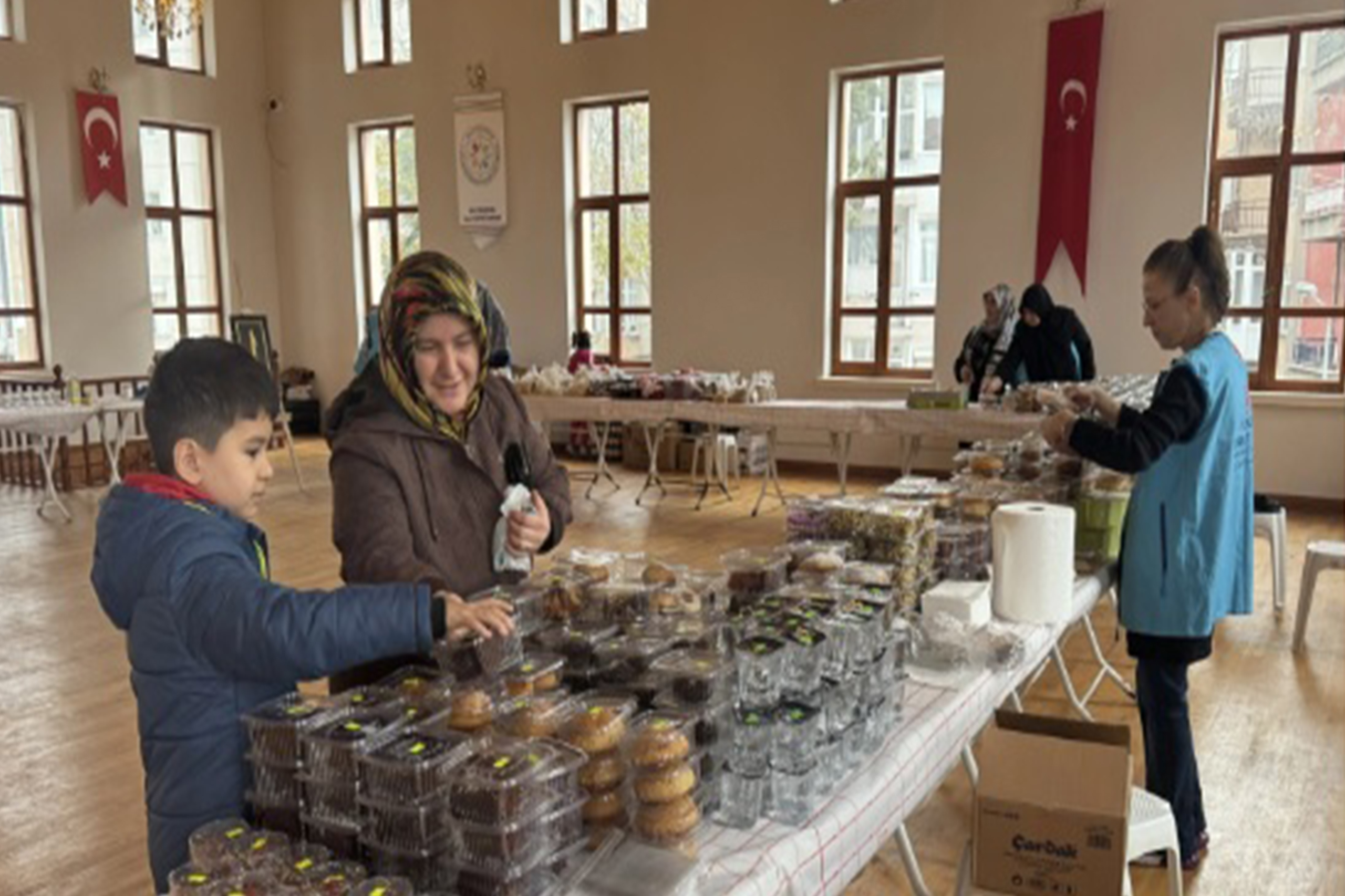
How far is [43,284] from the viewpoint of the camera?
10305 millimetres

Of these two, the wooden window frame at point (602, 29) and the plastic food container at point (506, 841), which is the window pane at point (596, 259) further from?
the plastic food container at point (506, 841)

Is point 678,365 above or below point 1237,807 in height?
above

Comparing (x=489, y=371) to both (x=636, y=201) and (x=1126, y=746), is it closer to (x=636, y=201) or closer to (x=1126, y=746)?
(x=1126, y=746)

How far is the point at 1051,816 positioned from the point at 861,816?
0.39 m

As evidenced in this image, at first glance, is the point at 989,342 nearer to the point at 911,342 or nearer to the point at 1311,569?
the point at 911,342

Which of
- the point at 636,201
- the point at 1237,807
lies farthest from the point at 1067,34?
the point at 1237,807

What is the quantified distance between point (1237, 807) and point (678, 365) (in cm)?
729

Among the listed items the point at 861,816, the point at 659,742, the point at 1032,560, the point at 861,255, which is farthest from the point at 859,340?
the point at 659,742

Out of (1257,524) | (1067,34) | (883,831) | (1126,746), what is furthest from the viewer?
(1067,34)

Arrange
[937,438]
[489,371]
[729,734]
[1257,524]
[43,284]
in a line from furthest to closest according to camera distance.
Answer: [43,284]
[937,438]
[1257,524]
[489,371]
[729,734]

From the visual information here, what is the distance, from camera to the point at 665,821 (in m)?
1.20

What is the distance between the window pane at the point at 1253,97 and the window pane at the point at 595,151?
547 centimetres

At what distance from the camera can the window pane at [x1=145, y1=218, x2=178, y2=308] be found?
11359 millimetres

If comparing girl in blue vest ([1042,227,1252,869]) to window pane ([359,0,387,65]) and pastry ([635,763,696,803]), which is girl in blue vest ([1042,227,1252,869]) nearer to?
pastry ([635,763,696,803])
